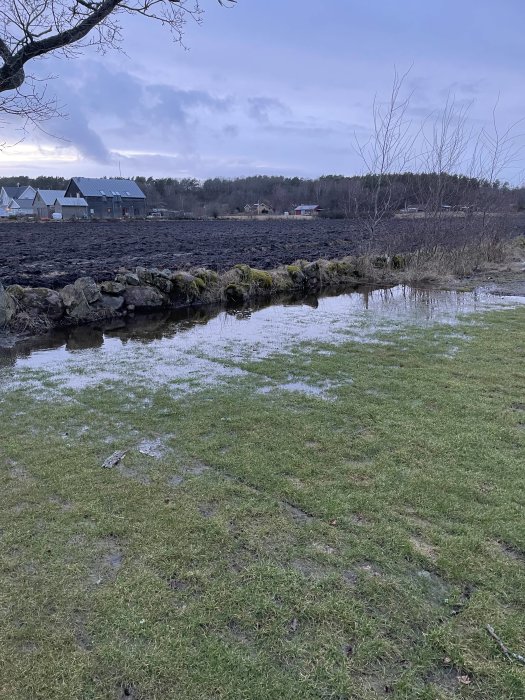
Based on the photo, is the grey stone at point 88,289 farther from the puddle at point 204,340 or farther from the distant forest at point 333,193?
the distant forest at point 333,193

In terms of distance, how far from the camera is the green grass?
2174 millimetres

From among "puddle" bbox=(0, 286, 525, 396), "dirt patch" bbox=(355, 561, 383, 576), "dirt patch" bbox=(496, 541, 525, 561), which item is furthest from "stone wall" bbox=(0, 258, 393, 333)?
"dirt patch" bbox=(496, 541, 525, 561)

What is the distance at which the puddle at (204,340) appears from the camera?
6355 millimetres

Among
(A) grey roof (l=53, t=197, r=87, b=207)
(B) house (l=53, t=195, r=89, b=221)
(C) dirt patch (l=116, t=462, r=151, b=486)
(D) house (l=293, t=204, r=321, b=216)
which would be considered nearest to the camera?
(C) dirt patch (l=116, t=462, r=151, b=486)

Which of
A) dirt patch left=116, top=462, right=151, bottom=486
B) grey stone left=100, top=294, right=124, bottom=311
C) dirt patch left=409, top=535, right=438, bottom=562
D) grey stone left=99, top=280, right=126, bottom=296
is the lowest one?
dirt patch left=116, top=462, right=151, bottom=486

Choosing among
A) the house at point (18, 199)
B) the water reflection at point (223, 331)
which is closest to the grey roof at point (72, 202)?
the house at point (18, 199)

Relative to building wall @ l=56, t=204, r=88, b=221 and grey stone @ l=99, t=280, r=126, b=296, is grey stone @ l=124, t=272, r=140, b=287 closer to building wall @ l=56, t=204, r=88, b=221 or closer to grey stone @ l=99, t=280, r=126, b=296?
grey stone @ l=99, t=280, r=126, b=296

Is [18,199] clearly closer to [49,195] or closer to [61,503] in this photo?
[49,195]

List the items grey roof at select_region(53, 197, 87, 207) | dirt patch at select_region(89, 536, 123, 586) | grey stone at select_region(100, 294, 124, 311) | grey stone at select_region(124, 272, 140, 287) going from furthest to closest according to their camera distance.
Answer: grey roof at select_region(53, 197, 87, 207) → grey stone at select_region(124, 272, 140, 287) → grey stone at select_region(100, 294, 124, 311) → dirt patch at select_region(89, 536, 123, 586)

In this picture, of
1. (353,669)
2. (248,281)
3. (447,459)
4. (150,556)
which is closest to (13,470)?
(150,556)

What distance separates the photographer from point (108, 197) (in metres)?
73.4

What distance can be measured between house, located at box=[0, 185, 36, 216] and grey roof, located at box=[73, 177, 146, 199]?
1080 centimetres

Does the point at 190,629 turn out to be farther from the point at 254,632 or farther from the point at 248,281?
the point at 248,281

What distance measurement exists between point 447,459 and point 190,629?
250cm
